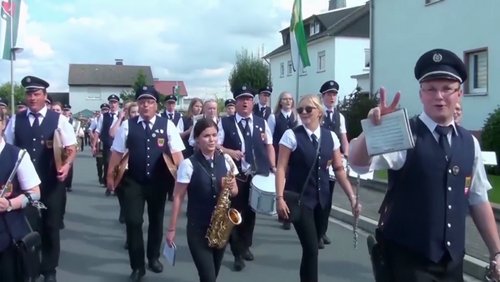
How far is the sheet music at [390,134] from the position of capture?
339 cm

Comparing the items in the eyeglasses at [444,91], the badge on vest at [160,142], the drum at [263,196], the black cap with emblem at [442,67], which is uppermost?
the black cap with emblem at [442,67]

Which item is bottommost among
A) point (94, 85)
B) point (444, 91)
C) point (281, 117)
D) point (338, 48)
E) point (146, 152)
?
point (146, 152)

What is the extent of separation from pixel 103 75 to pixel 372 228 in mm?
97638

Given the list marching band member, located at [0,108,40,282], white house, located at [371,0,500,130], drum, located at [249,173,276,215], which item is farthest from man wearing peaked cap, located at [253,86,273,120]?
white house, located at [371,0,500,130]

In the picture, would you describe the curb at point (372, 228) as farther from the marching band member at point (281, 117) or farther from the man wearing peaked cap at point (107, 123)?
the man wearing peaked cap at point (107, 123)

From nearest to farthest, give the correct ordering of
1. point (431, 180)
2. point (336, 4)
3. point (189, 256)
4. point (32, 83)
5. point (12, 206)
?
1. point (431, 180)
2. point (12, 206)
3. point (32, 83)
4. point (189, 256)
5. point (336, 4)

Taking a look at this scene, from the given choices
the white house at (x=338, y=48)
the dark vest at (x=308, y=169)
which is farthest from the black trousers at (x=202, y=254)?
the white house at (x=338, y=48)

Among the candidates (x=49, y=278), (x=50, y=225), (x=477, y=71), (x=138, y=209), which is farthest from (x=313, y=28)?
(x=49, y=278)

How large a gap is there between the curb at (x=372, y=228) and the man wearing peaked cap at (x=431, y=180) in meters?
3.79

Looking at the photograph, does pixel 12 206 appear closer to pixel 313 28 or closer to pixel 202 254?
pixel 202 254

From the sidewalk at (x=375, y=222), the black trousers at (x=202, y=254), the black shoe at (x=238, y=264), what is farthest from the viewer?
the black shoe at (x=238, y=264)

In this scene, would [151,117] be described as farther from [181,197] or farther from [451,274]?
[451,274]

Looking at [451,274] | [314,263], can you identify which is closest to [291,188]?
[314,263]

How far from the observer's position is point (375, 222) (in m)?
10.4
